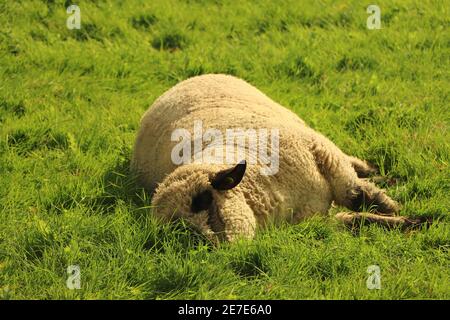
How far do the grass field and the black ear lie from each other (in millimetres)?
410

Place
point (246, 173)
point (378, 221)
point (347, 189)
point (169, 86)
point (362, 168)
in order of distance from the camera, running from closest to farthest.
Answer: point (246, 173) → point (378, 221) → point (347, 189) → point (362, 168) → point (169, 86)

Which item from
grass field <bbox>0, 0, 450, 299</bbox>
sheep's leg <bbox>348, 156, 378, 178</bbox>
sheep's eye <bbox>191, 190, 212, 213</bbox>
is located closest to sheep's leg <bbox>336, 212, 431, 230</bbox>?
grass field <bbox>0, 0, 450, 299</bbox>

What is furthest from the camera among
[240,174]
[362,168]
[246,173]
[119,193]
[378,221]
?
[362,168]

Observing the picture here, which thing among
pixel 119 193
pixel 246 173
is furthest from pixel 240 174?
pixel 119 193

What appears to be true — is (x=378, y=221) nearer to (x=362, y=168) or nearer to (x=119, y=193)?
(x=362, y=168)

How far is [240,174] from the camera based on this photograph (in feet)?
16.6

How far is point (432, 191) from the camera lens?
6.29 m

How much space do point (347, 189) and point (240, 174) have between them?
1290 millimetres

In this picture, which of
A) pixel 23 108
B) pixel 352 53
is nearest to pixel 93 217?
pixel 23 108

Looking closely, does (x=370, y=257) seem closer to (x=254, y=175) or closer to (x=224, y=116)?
(x=254, y=175)

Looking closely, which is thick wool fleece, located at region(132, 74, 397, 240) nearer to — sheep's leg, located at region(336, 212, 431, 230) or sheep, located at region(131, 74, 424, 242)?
sheep, located at region(131, 74, 424, 242)

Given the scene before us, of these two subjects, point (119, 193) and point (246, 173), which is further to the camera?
point (119, 193)

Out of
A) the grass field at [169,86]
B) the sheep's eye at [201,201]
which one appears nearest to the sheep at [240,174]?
the sheep's eye at [201,201]

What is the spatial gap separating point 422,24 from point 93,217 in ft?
19.6
